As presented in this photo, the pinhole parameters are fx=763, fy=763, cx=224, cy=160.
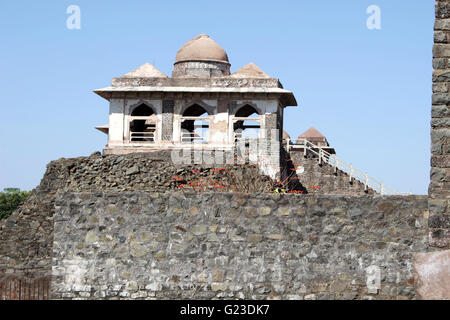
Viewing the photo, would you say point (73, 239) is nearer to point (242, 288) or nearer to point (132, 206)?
point (132, 206)

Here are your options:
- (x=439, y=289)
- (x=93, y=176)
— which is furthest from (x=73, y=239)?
(x=93, y=176)

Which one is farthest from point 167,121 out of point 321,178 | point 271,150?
point 321,178

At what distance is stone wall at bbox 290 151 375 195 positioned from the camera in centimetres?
2920

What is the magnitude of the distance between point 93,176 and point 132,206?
41.0ft

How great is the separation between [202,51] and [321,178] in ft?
23.4

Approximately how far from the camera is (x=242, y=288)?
33.6 feet

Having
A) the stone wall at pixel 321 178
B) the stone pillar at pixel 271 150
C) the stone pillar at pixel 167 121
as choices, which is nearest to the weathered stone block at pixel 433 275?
the stone pillar at pixel 271 150

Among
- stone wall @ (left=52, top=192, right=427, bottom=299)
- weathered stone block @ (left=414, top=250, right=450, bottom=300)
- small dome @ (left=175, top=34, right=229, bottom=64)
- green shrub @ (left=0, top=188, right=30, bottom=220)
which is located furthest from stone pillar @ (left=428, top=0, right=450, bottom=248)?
green shrub @ (left=0, top=188, right=30, bottom=220)

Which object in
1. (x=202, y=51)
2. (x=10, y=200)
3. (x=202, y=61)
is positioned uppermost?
(x=202, y=51)

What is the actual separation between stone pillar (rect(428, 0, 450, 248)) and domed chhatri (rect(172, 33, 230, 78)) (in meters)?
22.9

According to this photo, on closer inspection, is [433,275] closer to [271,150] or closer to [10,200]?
[271,150]

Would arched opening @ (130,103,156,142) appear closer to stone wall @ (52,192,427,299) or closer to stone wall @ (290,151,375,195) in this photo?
stone wall @ (290,151,375,195)

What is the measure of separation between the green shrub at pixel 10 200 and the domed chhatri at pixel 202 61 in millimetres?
27109

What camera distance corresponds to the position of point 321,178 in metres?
29.8
